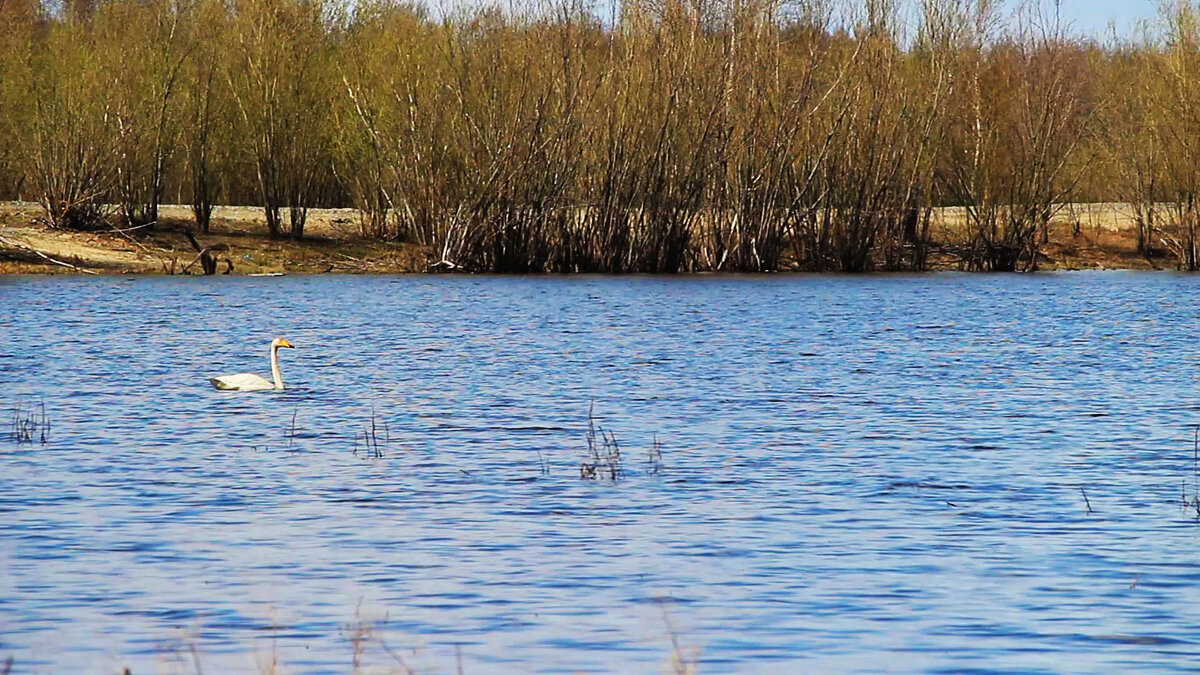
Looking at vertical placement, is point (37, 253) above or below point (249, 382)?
above

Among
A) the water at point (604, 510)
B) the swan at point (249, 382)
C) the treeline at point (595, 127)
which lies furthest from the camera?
the treeline at point (595, 127)

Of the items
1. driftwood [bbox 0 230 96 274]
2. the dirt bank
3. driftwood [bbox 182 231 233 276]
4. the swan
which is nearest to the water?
the swan

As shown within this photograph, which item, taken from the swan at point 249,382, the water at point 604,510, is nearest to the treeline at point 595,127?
the water at point 604,510

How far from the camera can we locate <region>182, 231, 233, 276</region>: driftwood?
49.9 m

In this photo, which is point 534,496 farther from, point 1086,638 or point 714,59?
point 714,59

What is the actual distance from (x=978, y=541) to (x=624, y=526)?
2.41 m

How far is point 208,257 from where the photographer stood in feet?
164

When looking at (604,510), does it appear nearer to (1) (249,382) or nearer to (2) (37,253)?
(1) (249,382)

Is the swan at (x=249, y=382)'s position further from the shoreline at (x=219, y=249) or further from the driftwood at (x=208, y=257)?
the shoreline at (x=219, y=249)

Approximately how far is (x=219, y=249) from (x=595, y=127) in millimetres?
11089

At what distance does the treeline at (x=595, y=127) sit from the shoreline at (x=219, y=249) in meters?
0.66

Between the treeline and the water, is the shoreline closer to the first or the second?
the treeline

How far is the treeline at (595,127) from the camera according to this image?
49094mm

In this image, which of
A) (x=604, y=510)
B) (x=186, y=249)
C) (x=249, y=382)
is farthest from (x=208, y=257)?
(x=604, y=510)
